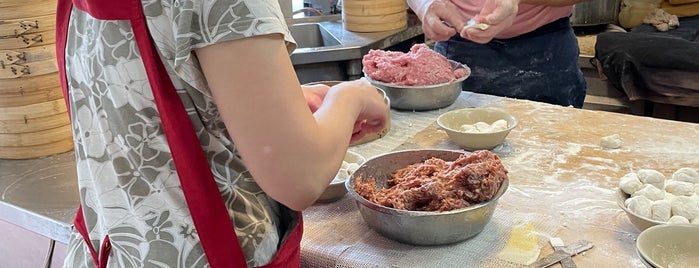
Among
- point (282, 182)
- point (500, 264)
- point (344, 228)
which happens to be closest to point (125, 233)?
point (282, 182)

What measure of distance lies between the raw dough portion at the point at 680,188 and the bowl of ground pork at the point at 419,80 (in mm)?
765

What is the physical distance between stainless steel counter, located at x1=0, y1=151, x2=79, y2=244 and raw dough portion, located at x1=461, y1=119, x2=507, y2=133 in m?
0.97

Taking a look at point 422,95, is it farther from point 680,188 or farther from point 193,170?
point 193,170

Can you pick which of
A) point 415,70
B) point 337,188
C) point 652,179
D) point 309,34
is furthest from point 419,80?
point 309,34

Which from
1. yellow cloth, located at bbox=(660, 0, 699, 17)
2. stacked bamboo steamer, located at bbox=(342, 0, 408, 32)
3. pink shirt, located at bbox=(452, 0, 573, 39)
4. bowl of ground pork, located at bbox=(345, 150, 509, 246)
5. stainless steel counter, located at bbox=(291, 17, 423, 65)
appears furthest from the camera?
yellow cloth, located at bbox=(660, 0, 699, 17)

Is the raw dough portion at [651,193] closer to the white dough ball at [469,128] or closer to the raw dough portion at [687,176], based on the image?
the raw dough portion at [687,176]

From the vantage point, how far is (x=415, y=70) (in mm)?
1956

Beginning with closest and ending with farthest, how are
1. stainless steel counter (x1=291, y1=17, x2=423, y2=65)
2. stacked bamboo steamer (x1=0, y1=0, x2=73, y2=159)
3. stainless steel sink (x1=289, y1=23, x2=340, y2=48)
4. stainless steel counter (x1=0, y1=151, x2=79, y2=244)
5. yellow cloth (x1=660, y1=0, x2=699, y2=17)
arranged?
stainless steel counter (x1=0, y1=151, x2=79, y2=244), stacked bamboo steamer (x1=0, y1=0, x2=73, y2=159), stainless steel counter (x1=291, y1=17, x2=423, y2=65), stainless steel sink (x1=289, y1=23, x2=340, y2=48), yellow cloth (x1=660, y1=0, x2=699, y2=17)

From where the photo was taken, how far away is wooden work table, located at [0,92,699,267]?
117cm

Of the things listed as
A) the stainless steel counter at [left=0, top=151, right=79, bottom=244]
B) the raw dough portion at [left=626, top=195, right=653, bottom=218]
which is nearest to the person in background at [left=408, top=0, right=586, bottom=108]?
the raw dough portion at [left=626, top=195, right=653, bottom=218]

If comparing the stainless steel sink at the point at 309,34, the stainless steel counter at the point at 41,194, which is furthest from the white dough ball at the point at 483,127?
the stainless steel sink at the point at 309,34

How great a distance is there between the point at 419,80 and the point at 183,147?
119cm

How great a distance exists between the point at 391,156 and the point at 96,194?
0.64 m

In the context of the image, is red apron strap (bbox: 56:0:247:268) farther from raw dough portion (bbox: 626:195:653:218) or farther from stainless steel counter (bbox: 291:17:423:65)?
stainless steel counter (bbox: 291:17:423:65)
